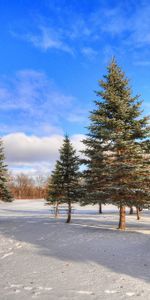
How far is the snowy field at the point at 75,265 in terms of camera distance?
7715 mm

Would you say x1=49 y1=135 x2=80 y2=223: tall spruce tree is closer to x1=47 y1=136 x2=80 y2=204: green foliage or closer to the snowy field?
x1=47 y1=136 x2=80 y2=204: green foliage

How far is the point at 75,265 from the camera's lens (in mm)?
10969

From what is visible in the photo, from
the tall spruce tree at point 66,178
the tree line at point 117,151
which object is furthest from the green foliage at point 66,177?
the tree line at point 117,151

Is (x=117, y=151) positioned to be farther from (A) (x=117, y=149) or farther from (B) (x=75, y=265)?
(B) (x=75, y=265)

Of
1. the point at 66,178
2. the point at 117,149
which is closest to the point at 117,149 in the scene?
the point at 117,149

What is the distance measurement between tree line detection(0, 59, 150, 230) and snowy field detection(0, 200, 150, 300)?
259cm

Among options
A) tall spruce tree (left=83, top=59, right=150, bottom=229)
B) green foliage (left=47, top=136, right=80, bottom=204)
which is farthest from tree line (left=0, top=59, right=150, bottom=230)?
green foliage (left=47, top=136, right=80, bottom=204)

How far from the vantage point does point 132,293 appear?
297 inches

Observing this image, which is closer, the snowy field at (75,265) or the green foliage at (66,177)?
the snowy field at (75,265)

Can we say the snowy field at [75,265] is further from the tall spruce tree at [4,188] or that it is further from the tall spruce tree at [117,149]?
the tall spruce tree at [4,188]

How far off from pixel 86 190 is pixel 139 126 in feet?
20.6

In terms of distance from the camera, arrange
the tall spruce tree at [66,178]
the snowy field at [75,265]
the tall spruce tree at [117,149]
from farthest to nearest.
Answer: the tall spruce tree at [66,178] → the tall spruce tree at [117,149] → the snowy field at [75,265]

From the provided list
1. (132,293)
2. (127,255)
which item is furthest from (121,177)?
(132,293)

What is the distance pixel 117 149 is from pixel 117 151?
214 millimetres
